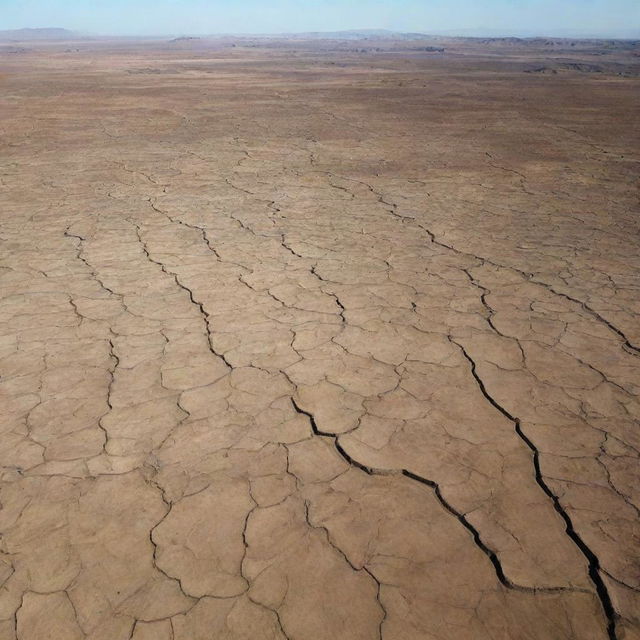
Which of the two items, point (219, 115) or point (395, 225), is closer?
→ point (395, 225)

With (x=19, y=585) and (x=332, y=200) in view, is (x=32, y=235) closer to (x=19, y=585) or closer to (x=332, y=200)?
(x=332, y=200)

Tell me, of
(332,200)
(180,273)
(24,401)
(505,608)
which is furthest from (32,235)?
(505,608)

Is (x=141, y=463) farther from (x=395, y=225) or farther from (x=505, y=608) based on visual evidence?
(x=395, y=225)

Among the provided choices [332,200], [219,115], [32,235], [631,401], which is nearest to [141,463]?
[631,401]

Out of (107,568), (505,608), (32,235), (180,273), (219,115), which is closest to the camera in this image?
(505,608)

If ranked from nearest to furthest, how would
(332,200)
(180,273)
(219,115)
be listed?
(180,273) → (332,200) → (219,115)

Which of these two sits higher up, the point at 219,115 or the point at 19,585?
the point at 19,585
